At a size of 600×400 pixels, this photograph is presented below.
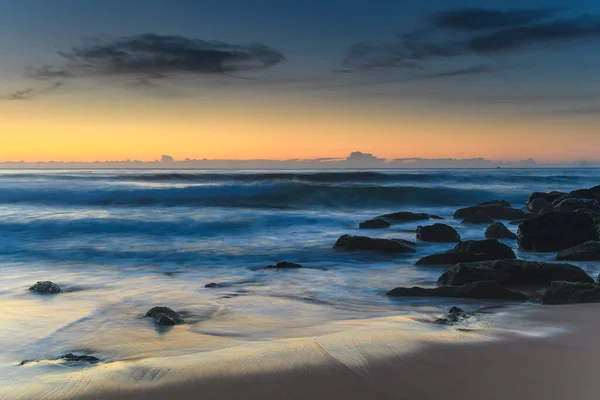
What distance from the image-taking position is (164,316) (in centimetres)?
552

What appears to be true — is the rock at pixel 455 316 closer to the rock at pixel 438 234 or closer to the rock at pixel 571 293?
the rock at pixel 571 293

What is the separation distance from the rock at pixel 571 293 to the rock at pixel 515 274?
1045 mm

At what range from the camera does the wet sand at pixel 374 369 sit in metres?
3.41

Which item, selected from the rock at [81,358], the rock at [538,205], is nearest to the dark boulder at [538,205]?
the rock at [538,205]

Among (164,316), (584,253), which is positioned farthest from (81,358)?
(584,253)

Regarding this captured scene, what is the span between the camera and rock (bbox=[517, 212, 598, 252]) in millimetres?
10852

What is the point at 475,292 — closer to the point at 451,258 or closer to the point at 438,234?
the point at 451,258

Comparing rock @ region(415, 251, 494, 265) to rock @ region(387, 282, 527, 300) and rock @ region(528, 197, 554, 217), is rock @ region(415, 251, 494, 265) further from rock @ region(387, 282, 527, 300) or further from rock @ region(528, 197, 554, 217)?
rock @ region(528, 197, 554, 217)

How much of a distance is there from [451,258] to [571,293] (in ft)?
10.8

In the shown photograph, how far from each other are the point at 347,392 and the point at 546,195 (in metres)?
20.3

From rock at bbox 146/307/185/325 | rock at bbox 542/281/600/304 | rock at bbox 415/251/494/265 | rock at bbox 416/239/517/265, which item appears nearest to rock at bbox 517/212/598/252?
rock at bbox 416/239/517/265

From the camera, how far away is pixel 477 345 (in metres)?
4.36

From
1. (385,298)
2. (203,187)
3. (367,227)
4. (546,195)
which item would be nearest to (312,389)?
(385,298)

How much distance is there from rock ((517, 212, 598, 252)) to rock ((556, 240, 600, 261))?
50.0 inches
